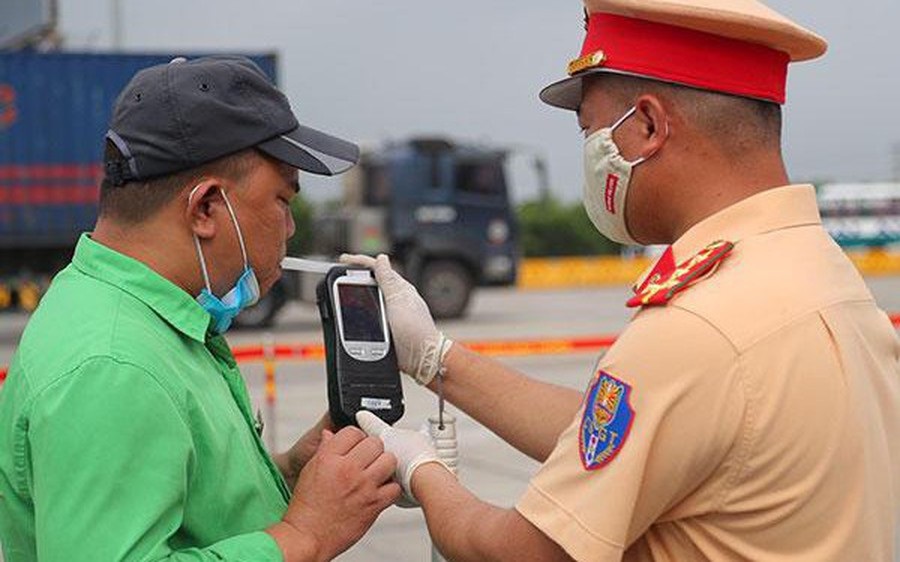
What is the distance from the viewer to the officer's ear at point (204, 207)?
6.56 ft

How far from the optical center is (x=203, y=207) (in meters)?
2.02

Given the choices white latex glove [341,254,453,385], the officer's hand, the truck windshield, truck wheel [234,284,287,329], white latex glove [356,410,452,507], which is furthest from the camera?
the truck windshield

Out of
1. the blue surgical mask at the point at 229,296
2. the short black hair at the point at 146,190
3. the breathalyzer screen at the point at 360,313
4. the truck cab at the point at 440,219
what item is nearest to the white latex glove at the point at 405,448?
the breathalyzer screen at the point at 360,313

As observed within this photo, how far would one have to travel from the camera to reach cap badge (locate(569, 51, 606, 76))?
1947 millimetres

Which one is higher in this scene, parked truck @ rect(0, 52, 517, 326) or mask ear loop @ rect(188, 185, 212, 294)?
mask ear loop @ rect(188, 185, 212, 294)

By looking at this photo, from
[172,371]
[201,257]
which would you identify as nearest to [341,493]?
[172,371]

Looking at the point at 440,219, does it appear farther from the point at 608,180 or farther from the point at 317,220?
the point at 608,180

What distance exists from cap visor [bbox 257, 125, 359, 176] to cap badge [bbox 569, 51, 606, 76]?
459 mm

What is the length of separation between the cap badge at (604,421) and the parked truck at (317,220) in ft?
45.2

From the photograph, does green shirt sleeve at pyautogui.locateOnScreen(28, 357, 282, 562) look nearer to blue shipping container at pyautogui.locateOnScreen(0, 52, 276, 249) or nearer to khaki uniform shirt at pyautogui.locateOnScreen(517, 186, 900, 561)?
khaki uniform shirt at pyautogui.locateOnScreen(517, 186, 900, 561)

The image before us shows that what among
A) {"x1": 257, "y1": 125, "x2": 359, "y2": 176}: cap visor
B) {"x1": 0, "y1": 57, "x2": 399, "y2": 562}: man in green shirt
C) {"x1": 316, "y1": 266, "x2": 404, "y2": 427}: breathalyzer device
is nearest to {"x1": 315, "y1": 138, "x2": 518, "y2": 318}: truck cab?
{"x1": 316, "y1": 266, "x2": 404, "y2": 427}: breathalyzer device

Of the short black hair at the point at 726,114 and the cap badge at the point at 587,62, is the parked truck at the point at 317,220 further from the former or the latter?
the short black hair at the point at 726,114

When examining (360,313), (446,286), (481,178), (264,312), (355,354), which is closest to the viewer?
(355,354)

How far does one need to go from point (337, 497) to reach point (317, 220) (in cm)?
1675
